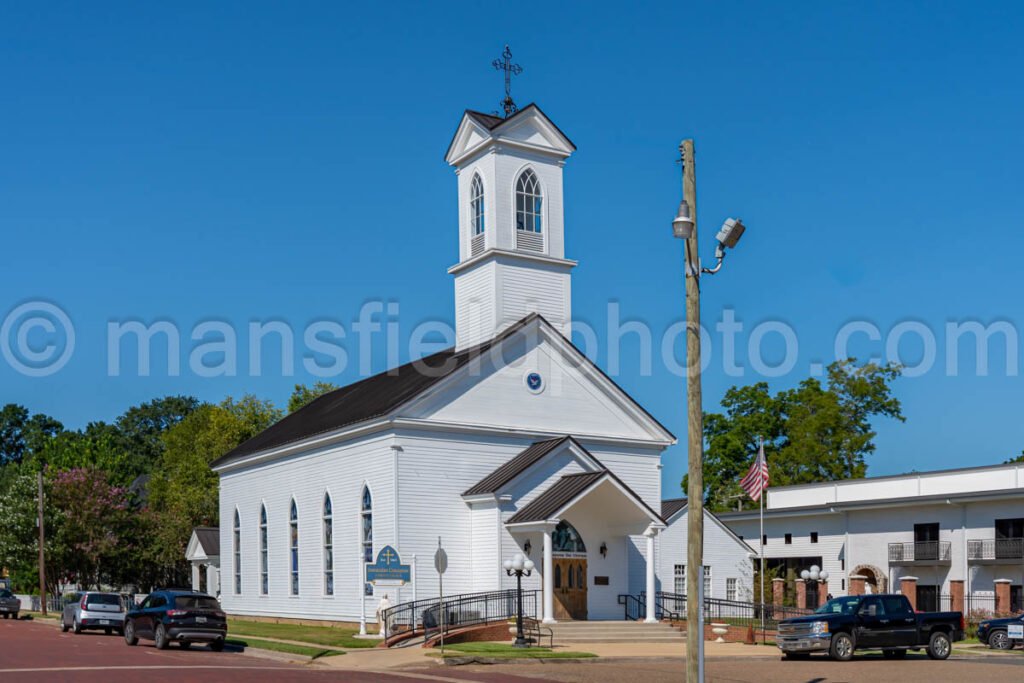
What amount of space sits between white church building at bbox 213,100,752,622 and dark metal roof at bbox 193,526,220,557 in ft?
44.2

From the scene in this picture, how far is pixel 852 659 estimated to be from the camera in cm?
3216

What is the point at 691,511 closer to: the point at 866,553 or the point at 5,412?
the point at 866,553

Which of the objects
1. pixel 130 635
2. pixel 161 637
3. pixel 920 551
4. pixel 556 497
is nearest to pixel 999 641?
pixel 556 497

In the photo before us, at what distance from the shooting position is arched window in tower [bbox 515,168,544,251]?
4500 centimetres

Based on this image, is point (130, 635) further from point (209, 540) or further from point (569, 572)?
point (209, 540)

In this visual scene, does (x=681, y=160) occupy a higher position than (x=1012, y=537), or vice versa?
(x=681, y=160)

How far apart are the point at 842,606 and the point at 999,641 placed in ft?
27.4

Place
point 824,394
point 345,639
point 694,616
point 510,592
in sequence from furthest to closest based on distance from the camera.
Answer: point 824,394 → point 510,592 → point 345,639 → point 694,616

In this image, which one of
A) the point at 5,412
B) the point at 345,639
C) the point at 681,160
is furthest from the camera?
the point at 5,412

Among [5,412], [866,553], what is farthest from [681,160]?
[5,412]

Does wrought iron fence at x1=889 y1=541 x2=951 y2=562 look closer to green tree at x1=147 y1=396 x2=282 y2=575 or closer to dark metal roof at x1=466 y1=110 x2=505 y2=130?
dark metal roof at x1=466 y1=110 x2=505 y2=130

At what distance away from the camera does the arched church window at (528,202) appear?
148ft

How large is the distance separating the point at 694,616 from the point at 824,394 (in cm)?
6919

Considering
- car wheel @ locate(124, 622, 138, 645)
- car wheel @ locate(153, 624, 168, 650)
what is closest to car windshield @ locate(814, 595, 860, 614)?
car wheel @ locate(153, 624, 168, 650)
